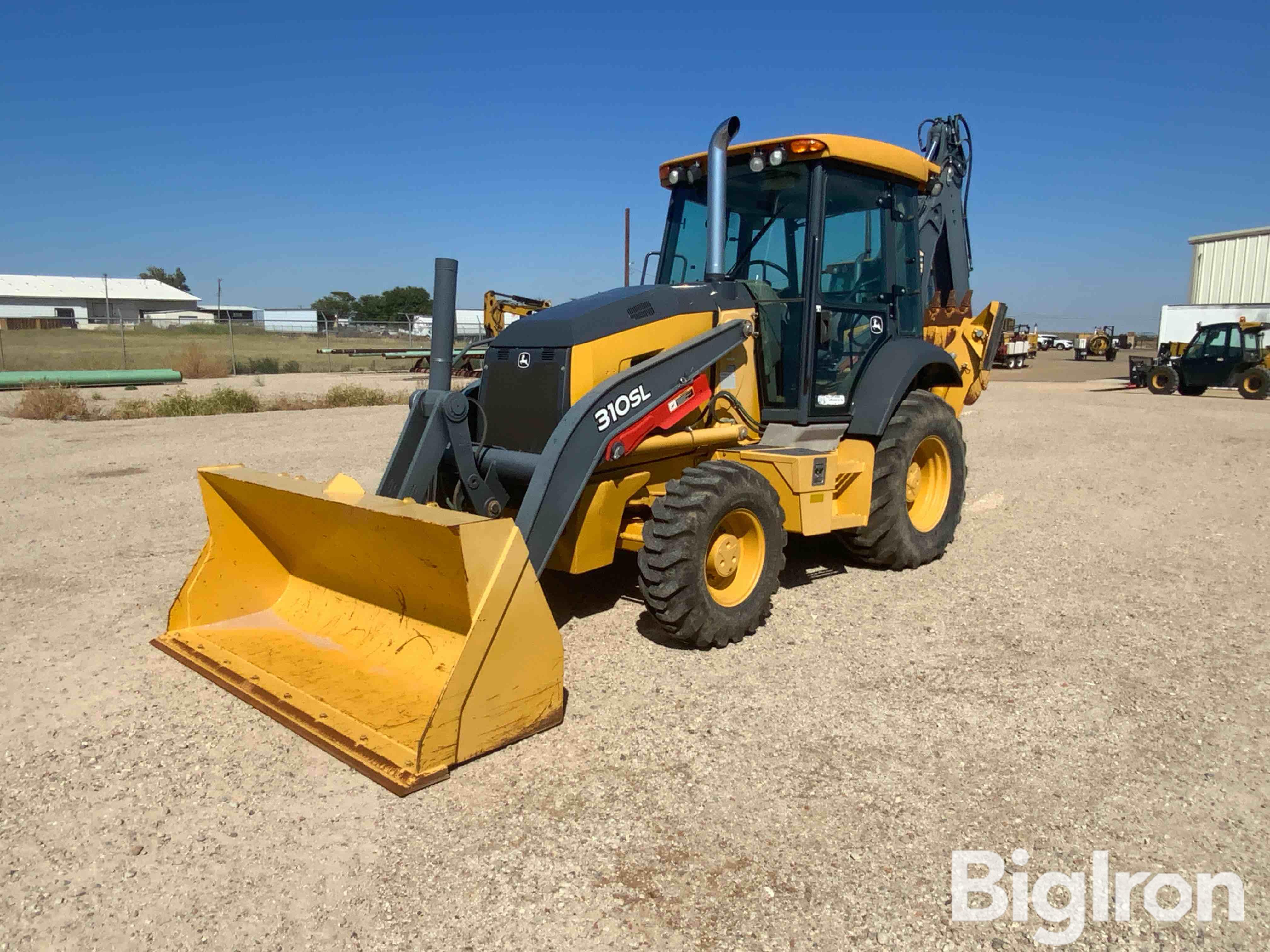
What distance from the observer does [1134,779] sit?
3.39 m

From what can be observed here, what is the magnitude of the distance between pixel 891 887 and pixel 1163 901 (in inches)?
32.3

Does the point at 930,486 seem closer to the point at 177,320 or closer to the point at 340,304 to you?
the point at 177,320

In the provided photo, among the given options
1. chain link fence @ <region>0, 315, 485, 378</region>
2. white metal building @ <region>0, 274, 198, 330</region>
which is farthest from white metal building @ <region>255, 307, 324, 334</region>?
white metal building @ <region>0, 274, 198, 330</region>

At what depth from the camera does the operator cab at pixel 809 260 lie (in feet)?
18.5

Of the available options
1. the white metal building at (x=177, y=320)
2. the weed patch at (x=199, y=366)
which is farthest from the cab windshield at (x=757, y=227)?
the white metal building at (x=177, y=320)

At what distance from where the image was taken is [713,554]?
4637 millimetres

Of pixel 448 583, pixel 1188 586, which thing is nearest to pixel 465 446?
pixel 448 583

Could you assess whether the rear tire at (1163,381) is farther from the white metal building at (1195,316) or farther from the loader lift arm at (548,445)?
the loader lift arm at (548,445)

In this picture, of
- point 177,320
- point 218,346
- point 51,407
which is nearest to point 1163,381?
point 51,407

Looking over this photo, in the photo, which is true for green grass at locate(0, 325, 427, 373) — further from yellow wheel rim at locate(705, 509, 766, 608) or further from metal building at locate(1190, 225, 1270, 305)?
metal building at locate(1190, 225, 1270, 305)

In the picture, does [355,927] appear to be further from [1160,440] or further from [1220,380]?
[1220,380]

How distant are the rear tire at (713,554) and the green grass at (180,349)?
24.1 metres

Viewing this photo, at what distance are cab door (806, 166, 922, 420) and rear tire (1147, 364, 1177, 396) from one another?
65.6ft

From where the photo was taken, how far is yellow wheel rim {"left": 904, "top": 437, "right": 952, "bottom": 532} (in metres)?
6.56
